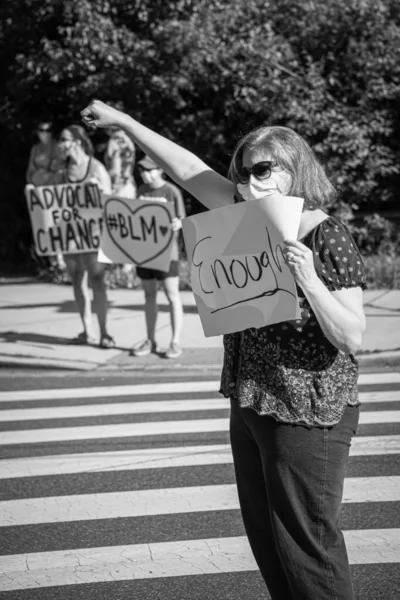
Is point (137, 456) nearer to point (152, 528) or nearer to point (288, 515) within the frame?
point (152, 528)

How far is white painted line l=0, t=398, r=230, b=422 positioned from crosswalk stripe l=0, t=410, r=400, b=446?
367 millimetres

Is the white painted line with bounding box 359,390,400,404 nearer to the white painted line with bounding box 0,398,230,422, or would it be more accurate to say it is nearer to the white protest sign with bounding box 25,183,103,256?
the white painted line with bounding box 0,398,230,422

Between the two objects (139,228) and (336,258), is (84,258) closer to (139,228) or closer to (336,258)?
(139,228)

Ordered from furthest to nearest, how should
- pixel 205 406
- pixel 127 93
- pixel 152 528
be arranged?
pixel 127 93 → pixel 205 406 → pixel 152 528

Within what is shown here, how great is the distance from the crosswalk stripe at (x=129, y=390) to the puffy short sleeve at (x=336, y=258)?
5200mm

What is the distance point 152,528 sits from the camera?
4906 millimetres

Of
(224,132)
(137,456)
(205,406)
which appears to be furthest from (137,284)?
(137,456)

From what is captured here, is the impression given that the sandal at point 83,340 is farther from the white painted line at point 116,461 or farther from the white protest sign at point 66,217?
the white painted line at point 116,461

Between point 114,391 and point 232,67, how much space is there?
6.96 meters

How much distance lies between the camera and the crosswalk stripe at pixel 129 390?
812 centimetres

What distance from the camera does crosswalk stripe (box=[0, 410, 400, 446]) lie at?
22.1 feet

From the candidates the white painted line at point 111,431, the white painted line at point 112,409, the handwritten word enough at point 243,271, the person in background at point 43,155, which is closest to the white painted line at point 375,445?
the white painted line at point 111,431

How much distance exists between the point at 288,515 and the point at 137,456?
10.9 feet

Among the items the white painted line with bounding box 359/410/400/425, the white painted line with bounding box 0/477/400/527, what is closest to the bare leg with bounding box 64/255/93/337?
the white painted line with bounding box 359/410/400/425
